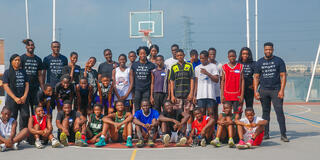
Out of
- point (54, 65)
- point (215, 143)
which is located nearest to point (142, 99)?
point (215, 143)

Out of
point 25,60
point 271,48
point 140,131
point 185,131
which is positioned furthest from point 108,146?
point 271,48

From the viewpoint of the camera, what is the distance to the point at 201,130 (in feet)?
26.1

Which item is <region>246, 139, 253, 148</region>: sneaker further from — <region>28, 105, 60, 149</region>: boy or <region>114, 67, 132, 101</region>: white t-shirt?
<region>28, 105, 60, 149</region>: boy

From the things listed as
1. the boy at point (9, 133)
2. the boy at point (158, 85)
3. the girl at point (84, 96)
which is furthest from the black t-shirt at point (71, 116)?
the boy at point (158, 85)

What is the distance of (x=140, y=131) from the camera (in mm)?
8039

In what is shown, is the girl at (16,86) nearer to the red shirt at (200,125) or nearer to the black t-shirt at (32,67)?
the black t-shirt at (32,67)

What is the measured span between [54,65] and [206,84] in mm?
3849

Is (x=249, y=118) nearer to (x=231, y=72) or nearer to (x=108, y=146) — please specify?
(x=231, y=72)

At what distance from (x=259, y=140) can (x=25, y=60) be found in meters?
5.70

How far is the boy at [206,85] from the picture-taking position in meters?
8.71

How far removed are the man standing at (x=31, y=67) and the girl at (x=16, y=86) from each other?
0.32 m

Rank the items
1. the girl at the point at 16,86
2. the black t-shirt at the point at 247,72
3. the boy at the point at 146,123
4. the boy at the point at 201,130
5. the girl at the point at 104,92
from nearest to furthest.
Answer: the boy at the point at 201,130 → the boy at the point at 146,123 → the girl at the point at 16,86 → the girl at the point at 104,92 → the black t-shirt at the point at 247,72

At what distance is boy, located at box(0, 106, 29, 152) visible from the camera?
7.48 meters

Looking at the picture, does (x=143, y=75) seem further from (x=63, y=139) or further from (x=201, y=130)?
(x=63, y=139)
